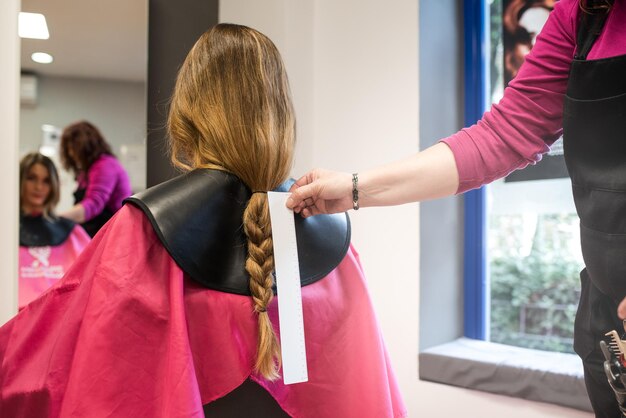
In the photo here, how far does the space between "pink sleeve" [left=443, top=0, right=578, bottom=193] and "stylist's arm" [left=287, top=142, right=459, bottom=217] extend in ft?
0.09

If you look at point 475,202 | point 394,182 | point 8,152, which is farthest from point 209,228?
point 475,202

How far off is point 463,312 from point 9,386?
1.72 meters

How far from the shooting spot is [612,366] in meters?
0.85

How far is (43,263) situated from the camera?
70.3 inches

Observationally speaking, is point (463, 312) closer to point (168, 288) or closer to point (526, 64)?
point (526, 64)

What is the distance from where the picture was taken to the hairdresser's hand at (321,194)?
105 cm

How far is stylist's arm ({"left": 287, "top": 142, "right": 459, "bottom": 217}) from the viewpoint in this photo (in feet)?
3.70

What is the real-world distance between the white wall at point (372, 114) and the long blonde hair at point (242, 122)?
3.60ft

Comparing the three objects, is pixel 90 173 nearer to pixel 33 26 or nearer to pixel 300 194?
pixel 33 26

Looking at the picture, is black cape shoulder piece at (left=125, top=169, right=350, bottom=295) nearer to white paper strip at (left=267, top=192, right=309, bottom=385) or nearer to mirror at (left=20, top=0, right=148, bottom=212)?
white paper strip at (left=267, top=192, right=309, bottom=385)

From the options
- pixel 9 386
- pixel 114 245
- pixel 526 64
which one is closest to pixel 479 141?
pixel 526 64

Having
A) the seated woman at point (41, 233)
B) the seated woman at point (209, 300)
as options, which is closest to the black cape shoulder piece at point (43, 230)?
the seated woman at point (41, 233)

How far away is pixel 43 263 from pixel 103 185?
32 cm

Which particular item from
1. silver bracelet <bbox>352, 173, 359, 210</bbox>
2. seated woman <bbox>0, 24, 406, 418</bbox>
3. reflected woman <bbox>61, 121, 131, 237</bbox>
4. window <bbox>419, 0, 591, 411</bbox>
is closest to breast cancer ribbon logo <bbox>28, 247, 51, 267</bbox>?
reflected woman <bbox>61, 121, 131, 237</bbox>
